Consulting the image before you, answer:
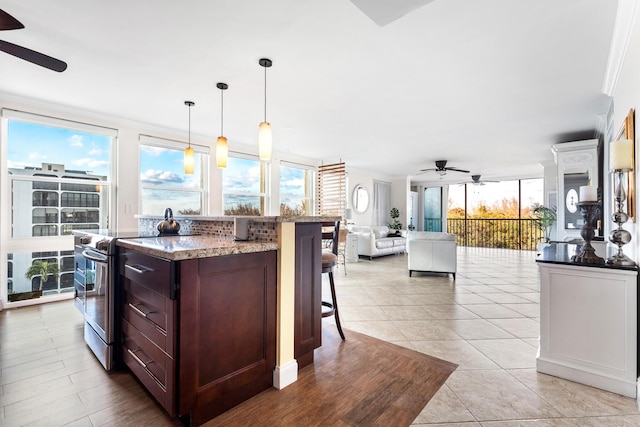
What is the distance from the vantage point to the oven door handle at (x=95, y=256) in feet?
6.61

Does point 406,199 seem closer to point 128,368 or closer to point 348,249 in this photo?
point 348,249

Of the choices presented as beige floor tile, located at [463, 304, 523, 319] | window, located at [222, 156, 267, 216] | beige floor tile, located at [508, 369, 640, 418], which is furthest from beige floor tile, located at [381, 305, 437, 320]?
window, located at [222, 156, 267, 216]

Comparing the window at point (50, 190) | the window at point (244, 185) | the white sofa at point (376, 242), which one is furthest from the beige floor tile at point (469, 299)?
the window at point (50, 190)

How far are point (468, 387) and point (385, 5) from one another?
214cm

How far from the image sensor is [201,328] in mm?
1502

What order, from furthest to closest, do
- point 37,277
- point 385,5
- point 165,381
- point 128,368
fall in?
point 37,277, point 128,368, point 165,381, point 385,5

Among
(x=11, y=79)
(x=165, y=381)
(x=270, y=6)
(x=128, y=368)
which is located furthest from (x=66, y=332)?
(x=270, y=6)

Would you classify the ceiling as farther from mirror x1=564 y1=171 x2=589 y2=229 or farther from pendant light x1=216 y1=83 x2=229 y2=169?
mirror x1=564 y1=171 x2=589 y2=229

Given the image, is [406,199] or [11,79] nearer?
[11,79]

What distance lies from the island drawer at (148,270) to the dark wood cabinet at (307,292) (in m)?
0.78

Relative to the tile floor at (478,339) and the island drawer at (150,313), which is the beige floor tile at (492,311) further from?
the island drawer at (150,313)

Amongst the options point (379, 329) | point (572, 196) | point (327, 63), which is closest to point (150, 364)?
point (379, 329)

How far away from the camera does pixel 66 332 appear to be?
106 inches

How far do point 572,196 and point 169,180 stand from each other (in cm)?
611
